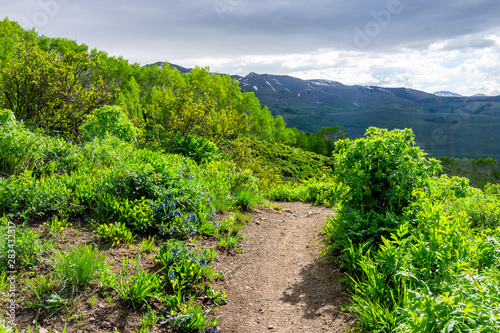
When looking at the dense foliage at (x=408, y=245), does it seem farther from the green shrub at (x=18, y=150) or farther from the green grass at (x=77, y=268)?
the green shrub at (x=18, y=150)

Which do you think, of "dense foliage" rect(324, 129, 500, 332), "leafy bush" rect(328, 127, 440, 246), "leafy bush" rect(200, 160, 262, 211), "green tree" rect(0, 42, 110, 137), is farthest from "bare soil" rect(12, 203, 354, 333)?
"green tree" rect(0, 42, 110, 137)

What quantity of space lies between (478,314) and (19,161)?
714 cm

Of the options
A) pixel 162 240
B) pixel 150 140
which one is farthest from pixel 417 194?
pixel 150 140

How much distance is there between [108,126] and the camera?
9.46 m

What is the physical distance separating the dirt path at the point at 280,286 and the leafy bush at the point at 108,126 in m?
5.41

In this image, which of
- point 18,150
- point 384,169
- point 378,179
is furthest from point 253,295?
point 18,150

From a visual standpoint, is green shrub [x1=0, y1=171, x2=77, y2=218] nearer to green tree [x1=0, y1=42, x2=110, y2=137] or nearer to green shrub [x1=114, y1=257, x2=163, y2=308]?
green shrub [x1=114, y1=257, x2=163, y2=308]

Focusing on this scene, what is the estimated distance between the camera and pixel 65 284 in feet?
11.5

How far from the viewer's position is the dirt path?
387cm

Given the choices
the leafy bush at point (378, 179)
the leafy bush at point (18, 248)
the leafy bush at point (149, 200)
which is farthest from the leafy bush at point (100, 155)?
the leafy bush at point (378, 179)

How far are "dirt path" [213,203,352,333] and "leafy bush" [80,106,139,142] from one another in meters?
5.41

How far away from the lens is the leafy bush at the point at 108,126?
9297mm

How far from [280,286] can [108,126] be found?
24.5 feet

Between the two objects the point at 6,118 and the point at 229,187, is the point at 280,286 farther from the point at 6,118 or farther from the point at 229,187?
the point at 6,118
